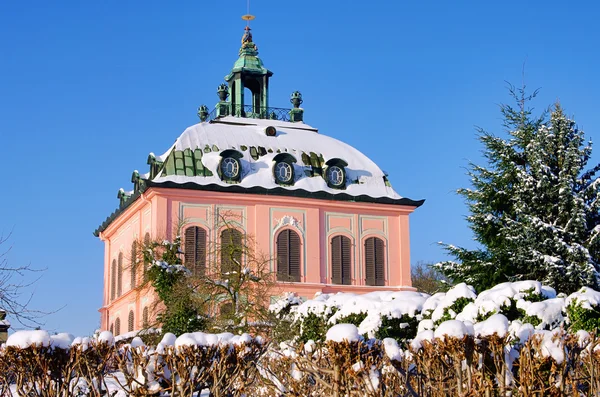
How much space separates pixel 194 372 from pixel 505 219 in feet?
50.0

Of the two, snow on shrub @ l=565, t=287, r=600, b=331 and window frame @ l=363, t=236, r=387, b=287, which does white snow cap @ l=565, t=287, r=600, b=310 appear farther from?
window frame @ l=363, t=236, r=387, b=287

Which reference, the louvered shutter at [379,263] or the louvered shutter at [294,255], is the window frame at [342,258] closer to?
the louvered shutter at [379,263]

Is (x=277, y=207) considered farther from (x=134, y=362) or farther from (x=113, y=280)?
(x=134, y=362)

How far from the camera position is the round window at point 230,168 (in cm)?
3682

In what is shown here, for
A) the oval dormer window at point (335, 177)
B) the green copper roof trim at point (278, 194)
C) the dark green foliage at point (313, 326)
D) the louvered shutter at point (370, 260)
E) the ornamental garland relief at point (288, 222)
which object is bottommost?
the dark green foliage at point (313, 326)

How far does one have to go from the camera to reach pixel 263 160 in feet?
124

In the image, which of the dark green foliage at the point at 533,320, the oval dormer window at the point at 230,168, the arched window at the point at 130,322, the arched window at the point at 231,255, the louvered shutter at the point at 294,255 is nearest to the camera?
the dark green foliage at the point at 533,320

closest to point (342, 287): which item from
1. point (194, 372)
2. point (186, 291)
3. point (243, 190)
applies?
point (243, 190)

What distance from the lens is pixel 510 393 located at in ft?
39.4

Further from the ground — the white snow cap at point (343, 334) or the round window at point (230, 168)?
the round window at point (230, 168)

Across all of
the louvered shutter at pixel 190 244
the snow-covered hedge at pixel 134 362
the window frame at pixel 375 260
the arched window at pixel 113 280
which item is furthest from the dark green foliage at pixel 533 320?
the arched window at pixel 113 280

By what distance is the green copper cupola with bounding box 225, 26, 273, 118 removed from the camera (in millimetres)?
42344

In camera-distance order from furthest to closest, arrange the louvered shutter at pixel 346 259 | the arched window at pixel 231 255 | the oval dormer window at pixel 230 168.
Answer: the louvered shutter at pixel 346 259
the oval dormer window at pixel 230 168
the arched window at pixel 231 255

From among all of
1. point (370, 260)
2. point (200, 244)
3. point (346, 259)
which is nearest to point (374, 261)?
point (370, 260)
